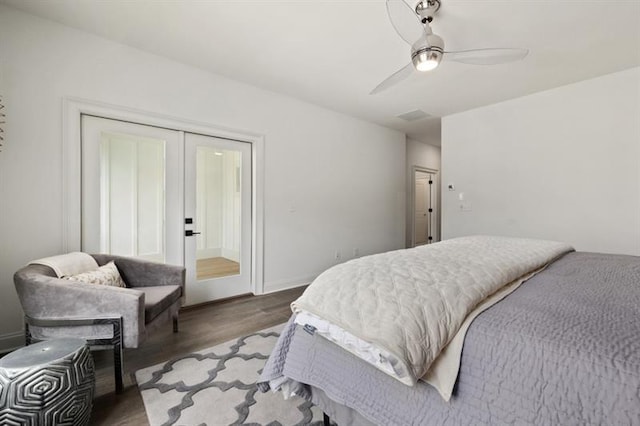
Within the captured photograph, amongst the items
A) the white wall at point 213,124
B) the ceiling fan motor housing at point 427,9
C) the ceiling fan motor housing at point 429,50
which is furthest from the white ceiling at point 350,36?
the ceiling fan motor housing at point 429,50

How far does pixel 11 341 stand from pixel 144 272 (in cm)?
101

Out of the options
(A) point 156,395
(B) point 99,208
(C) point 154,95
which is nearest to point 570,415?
(A) point 156,395

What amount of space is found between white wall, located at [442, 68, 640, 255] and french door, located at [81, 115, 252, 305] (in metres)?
3.32

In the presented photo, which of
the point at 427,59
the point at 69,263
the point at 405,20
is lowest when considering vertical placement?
the point at 69,263

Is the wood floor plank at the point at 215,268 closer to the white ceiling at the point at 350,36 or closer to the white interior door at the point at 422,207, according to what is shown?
the white ceiling at the point at 350,36

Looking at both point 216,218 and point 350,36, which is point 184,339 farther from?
point 350,36

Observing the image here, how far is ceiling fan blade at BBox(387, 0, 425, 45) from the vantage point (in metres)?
1.66

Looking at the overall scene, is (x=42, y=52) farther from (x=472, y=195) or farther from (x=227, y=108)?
(x=472, y=195)

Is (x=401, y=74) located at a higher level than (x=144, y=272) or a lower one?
higher

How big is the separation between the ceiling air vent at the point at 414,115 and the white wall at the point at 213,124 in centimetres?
58

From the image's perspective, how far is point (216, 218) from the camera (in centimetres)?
316

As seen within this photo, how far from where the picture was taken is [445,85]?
128 inches

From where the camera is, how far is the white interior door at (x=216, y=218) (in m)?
2.96

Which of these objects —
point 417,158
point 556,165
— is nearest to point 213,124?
point 556,165
